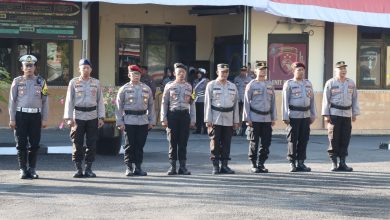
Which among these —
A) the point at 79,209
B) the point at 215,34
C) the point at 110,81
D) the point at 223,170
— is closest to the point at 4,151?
the point at 223,170

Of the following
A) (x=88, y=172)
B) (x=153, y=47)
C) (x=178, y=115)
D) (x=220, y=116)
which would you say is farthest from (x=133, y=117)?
(x=153, y=47)

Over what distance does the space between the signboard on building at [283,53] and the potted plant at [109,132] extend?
8.05m

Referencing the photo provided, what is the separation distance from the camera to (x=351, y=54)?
23750 mm

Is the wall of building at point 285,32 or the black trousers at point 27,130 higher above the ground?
the wall of building at point 285,32

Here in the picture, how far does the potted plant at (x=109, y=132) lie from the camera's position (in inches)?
614

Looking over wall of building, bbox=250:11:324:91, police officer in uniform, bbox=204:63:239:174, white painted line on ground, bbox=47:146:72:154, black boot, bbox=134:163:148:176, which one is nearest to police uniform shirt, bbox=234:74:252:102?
wall of building, bbox=250:11:324:91

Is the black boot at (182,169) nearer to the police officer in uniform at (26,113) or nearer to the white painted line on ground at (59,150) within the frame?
the police officer in uniform at (26,113)

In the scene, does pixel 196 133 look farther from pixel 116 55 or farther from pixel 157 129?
pixel 116 55

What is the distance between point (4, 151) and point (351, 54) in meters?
11.9

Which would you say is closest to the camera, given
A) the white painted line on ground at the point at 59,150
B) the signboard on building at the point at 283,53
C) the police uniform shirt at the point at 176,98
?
the police uniform shirt at the point at 176,98

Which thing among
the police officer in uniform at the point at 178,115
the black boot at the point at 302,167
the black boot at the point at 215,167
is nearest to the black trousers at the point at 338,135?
the black boot at the point at 302,167

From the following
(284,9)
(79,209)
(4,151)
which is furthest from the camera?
(284,9)

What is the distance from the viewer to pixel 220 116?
43.9 ft

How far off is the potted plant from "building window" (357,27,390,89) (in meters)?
10.4
